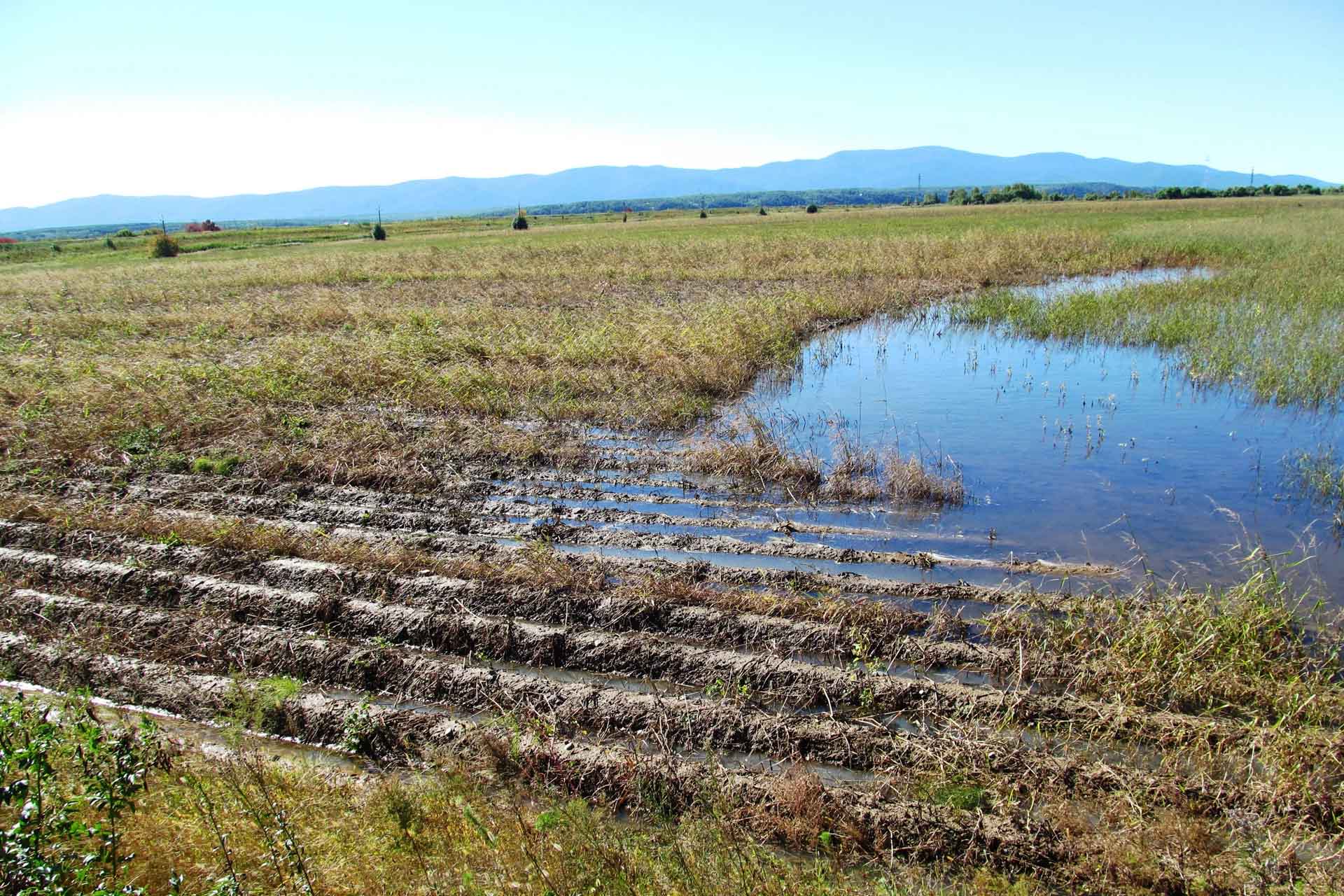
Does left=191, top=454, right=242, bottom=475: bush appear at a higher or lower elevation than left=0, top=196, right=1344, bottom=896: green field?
higher

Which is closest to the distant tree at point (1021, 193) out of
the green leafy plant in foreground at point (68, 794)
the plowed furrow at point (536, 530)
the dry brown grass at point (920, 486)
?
the dry brown grass at point (920, 486)

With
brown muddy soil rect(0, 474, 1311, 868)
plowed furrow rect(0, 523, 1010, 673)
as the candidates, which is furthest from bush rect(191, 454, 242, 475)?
plowed furrow rect(0, 523, 1010, 673)

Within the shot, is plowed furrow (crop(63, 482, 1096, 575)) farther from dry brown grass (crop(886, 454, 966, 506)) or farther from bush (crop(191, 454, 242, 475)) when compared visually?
dry brown grass (crop(886, 454, 966, 506))

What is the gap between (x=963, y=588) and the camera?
5633 millimetres

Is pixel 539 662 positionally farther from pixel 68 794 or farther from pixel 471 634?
pixel 68 794

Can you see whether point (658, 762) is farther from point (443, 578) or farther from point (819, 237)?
point (819, 237)

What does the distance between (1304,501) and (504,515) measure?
803 centimetres

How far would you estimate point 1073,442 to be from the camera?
930 centimetres

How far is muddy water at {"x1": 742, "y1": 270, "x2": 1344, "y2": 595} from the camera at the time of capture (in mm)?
6641

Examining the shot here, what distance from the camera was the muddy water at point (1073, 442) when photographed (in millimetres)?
6641

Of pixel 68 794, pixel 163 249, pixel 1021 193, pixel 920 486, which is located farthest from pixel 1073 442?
pixel 1021 193

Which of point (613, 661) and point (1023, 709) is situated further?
point (613, 661)

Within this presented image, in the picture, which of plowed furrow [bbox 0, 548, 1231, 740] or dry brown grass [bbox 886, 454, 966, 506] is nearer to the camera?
plowed furrow [bbox 0, 548, 1231, 740]

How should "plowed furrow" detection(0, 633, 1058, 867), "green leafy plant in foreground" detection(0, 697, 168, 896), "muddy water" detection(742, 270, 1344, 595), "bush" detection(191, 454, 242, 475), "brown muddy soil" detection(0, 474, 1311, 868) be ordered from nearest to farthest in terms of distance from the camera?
"green leafy plant in foreground" detection(0, 697, 168, 896), "plowed furrow" detection(0, 633, 1058, 867), "brown muddy soil" detection(0, 474, 1311, 868), "muddy water" detection(742, 270, 1344, 595), "bush" detection(191, 454, 242, 475)
